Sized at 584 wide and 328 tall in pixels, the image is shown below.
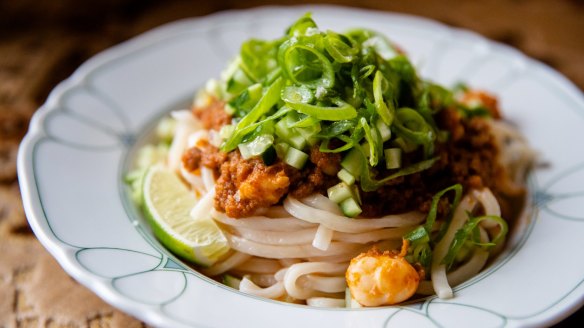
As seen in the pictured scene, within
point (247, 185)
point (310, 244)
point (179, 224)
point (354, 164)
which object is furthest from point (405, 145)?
point (179, 224)

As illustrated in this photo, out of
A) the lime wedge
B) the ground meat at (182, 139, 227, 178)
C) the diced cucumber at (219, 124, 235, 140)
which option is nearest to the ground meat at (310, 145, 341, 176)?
the diced cucumber at (219, 124, 235, 140)

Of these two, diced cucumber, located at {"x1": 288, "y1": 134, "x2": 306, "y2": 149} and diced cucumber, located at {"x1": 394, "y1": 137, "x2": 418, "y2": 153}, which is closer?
diced cucumber, located at {"x1": 288, "y1": 134, "x2": 306, "y2": 149}

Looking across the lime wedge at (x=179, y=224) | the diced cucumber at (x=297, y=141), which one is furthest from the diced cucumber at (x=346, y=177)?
the lime wedge at (x=179, y=224)

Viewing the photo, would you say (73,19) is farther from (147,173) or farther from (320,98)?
(320,98)

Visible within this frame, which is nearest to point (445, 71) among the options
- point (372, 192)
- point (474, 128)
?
point (474, 128)

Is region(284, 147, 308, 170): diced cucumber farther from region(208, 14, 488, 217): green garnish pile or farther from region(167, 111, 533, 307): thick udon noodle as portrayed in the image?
region(167, 111, 533, 307): thick udon noodle

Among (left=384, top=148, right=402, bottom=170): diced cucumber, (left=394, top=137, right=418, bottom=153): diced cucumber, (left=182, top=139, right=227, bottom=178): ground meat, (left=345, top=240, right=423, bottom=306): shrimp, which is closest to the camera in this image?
(left=345, top=240, right=423, bottom=306): shrimp

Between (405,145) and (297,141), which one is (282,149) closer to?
(297,141)
